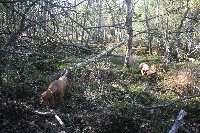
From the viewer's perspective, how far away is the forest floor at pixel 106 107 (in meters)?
6.23

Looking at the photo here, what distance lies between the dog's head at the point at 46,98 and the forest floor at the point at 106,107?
0.65 feet

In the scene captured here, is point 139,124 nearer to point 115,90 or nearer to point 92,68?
point 115,90

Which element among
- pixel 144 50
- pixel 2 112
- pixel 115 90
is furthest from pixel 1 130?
pixel 144 50

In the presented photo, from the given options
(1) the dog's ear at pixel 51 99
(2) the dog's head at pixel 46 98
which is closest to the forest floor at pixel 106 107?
(2) the dog's head at pixel 46 98

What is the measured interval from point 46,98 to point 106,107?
1.89m

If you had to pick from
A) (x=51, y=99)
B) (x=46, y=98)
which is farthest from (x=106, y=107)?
(x=46, y=98)

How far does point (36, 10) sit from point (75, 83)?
23.8 feet

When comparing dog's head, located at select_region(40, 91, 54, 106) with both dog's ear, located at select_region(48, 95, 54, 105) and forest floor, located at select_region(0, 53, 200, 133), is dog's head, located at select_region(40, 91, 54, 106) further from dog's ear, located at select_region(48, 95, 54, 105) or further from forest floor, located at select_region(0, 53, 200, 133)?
forest floor, located at select_region(0, 53, 200, 133)

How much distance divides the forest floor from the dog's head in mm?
197

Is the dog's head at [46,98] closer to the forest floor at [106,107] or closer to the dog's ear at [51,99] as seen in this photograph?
the dog's ear at [51,99]

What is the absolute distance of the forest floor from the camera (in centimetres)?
623

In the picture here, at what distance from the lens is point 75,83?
33.9 feet

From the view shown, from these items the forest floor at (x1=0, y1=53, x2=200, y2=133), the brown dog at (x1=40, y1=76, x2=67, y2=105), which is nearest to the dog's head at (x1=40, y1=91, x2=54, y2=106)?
the brown dog at (x1=40, y1=76, x2=67, y2=105)

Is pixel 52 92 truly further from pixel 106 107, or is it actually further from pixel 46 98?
pixel 106 107
